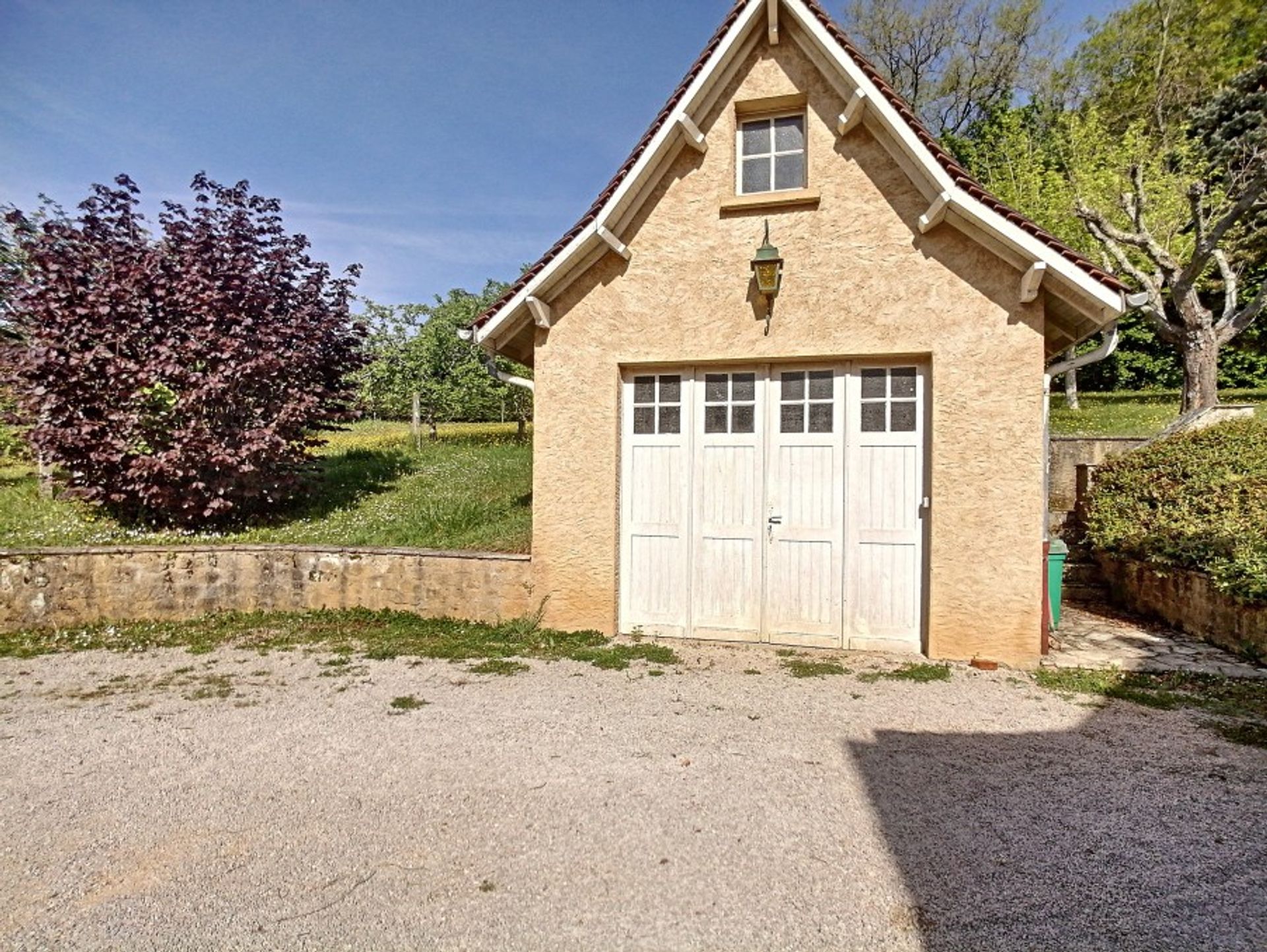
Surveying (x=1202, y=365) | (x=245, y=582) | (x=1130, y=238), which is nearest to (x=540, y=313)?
(x=245, y=582)

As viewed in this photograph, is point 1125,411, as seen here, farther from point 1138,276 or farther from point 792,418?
point 792,418

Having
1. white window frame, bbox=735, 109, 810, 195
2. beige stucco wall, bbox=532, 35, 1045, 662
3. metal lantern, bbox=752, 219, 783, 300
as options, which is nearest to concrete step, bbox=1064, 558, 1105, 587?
beige stucco wall, bbox=532, 35, 1045, 662

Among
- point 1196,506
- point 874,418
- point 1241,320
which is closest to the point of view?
point 874,418

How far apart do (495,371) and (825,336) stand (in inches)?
150

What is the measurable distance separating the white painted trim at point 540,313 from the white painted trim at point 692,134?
2.22m

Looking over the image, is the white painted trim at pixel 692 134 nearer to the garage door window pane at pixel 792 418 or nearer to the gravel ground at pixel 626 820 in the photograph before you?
the garage door window pane at pixel 792 418

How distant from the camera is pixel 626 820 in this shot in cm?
343

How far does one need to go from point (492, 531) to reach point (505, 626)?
243 cm

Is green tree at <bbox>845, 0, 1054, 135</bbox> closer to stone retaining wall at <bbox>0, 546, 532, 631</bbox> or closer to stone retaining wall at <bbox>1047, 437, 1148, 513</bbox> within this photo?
stone retaining wall at <bbox>1047, 437, 1148, 513</bbox>

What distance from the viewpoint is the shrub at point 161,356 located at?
8555 millimetres

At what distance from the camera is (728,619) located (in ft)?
22.1

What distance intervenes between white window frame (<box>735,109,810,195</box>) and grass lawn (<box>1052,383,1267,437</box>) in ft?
22.4

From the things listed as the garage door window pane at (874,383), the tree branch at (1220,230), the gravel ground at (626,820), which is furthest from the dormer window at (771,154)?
the tree branch at (1220,230)

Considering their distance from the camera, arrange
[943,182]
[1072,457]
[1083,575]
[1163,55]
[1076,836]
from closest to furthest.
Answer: [1076,836] < [943,182] < [1083,575] < [1072,457] < [1163,55]
